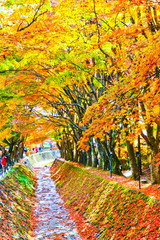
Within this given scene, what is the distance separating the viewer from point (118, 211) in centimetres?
992

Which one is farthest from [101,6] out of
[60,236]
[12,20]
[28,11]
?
[60,236]

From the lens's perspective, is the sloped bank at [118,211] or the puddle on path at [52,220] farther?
the puddle on path at [52,220]

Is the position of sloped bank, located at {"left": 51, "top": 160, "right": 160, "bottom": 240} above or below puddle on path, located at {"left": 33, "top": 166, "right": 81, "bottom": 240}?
above

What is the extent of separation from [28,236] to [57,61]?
751cm

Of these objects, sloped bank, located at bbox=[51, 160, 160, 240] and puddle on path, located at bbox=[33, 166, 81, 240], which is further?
puddle on path, located at bbox=[33, 166, 81, 240]

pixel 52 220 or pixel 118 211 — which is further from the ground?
pixel 118 211

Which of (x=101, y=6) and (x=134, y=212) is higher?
(x=101, y=6)

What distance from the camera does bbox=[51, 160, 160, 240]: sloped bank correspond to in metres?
7.51

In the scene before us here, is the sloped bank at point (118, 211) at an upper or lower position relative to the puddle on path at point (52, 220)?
upper

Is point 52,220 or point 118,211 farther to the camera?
point 52,220

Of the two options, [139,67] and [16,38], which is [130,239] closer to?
[139,67]

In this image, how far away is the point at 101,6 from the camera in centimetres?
977

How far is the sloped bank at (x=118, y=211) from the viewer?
7510 mm

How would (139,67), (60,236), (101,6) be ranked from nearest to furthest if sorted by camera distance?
1. (139,67)
2. (101,6)
3. (60,236)
